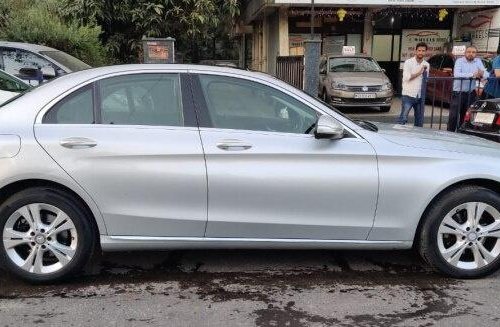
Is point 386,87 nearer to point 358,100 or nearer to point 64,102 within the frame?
point 358,100

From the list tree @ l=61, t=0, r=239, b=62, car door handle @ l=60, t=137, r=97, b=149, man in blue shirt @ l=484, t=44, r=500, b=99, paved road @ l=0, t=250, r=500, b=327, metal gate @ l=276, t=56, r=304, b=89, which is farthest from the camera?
metal gate @ l=276, t=56, r=304, b=89

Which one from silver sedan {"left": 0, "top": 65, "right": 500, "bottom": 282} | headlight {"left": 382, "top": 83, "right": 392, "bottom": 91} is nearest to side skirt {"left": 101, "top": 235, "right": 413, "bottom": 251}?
silver sedan {"left": 0, "top": 65, "right": 500, "bottom": 282}

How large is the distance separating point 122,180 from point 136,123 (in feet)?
1.40

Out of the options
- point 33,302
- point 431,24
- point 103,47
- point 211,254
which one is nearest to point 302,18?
point 431,24

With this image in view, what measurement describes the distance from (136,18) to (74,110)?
7.67 metres

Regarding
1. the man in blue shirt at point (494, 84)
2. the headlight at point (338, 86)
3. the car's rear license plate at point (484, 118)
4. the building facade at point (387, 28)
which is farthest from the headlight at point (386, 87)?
the car's rear license plate at point (484, 118)

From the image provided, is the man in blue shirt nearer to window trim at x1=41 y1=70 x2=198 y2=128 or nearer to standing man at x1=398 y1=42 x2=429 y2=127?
standing man at x1=398 y1=42 x2=429 y2=127

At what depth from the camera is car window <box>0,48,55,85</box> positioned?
9.47m

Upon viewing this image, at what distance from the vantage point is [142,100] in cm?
403

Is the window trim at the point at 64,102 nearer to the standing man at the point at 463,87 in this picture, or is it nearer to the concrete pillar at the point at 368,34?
the standing man at the point at 463,87

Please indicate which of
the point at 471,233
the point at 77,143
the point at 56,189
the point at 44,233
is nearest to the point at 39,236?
the point at 44,233

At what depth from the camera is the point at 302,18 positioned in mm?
18266

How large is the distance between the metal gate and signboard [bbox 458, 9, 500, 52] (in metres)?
7.20

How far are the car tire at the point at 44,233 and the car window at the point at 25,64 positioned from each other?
6.10 metres
